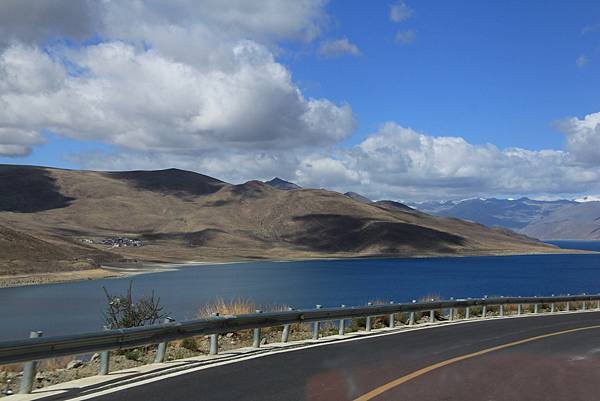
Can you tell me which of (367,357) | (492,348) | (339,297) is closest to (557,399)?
(367,357)

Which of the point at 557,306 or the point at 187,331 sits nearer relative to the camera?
the point at 187,331

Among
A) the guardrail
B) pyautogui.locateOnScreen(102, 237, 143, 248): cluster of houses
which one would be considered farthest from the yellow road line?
pyautogui.locateOnScreen(102, 237, 143, 248): cluster of houses

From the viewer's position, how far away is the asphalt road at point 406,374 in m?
9.59

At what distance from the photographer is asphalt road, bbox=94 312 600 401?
9586 mm

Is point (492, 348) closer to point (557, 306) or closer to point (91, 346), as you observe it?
point (91, 346)

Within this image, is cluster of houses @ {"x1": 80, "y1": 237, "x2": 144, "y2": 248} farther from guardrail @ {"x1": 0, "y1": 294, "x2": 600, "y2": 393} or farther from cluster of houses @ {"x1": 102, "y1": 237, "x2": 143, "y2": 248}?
guardrail @ {"x1": 0, "y1": 294, "x2": 600, "y2": 393}

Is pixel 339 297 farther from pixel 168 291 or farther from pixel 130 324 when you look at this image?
pixel 130 324

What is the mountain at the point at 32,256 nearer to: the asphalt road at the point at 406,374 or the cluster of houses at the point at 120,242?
the cluster of houses at the point at 120,242

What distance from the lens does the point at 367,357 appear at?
1353cm

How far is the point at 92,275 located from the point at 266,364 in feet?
350

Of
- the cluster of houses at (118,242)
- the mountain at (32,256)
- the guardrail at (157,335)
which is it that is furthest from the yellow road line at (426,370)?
the cluster of houses at (118,242)

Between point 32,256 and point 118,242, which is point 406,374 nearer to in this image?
point 32,256

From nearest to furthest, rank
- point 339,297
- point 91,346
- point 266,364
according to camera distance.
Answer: point 91,346 → point 266,364 → point 339,297

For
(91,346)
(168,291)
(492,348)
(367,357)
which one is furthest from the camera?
(168,291)
